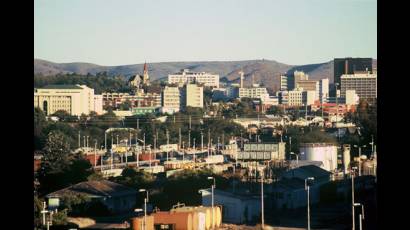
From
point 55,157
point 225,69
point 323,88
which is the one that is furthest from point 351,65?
point 225,69

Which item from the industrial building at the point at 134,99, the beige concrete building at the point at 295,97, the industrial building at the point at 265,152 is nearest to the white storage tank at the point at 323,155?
the industrial building at the point at 265,152

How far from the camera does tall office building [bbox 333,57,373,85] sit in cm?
2972

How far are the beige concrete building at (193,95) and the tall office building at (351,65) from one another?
6027 mm

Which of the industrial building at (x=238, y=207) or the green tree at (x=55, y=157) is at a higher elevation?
the green tree at (x=55, y=157)

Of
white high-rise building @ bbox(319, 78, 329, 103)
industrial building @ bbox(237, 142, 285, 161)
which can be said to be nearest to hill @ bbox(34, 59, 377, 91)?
white high-rise building @ bbox(319, 78, 329, 103)

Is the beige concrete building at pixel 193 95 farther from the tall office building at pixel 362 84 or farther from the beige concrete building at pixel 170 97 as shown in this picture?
the tall office building at pixel 362 84

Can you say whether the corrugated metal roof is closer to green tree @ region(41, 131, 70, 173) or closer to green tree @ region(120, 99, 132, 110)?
green tree @ region(41, 131, 70, 173)

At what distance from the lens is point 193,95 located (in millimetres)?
26297

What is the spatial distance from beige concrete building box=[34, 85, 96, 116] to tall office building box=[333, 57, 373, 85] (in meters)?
11.2

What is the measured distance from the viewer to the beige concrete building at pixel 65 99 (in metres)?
20.7

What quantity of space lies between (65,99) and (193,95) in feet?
19.9

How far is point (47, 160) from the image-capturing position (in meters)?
10.6
